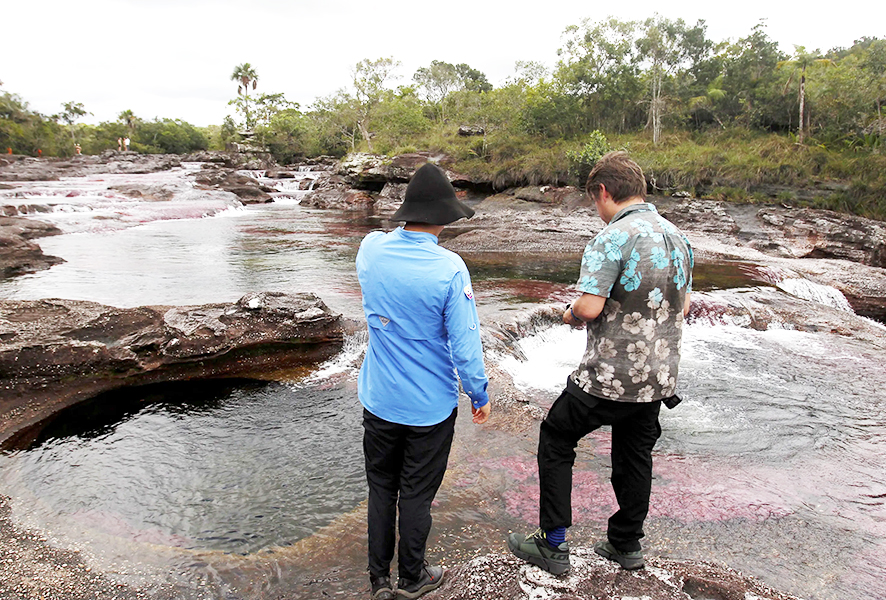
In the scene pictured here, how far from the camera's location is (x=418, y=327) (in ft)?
7.57

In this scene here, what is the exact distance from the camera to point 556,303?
914 centimetres

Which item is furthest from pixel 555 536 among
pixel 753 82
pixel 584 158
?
pixel 753 82

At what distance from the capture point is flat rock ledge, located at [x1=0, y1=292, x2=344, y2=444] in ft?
16.3

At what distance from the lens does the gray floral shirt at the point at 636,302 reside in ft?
7.61

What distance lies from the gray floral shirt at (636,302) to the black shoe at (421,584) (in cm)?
122

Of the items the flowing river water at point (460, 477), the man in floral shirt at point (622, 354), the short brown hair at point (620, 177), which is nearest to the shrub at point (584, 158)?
the flowing river water at point (460, 477)

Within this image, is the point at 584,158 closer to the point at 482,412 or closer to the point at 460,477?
the point at 460,477

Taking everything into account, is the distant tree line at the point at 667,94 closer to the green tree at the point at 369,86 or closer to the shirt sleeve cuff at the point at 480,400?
the green tree at the point at 369,86

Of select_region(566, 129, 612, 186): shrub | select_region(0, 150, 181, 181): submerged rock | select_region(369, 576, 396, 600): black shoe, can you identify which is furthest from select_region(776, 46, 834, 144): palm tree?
select_region(0, 150, 181, 181): submerged rock

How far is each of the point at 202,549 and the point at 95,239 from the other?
611 inches

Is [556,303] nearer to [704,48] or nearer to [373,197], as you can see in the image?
[373,197]

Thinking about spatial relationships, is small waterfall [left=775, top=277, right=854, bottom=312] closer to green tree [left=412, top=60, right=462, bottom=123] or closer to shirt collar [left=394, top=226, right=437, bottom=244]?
shirt collar [left=394, top=226, right=437, bottom=244]

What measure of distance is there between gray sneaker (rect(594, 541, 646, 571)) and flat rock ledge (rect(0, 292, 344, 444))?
4.55m

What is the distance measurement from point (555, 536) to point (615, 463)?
0.48 meters
